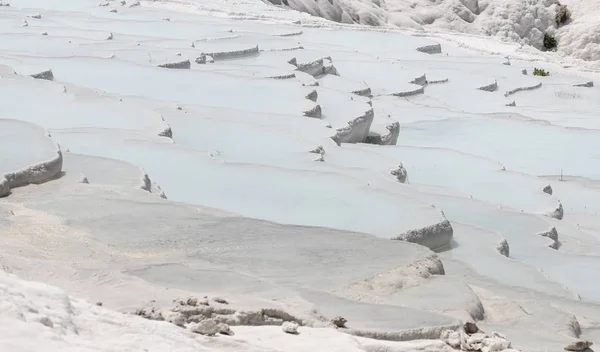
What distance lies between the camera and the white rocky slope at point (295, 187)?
7.96 feet

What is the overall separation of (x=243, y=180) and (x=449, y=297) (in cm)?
152

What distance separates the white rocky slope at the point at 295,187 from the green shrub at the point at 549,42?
220 inches

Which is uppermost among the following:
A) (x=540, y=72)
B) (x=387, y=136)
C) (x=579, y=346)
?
(x=579, y=346)

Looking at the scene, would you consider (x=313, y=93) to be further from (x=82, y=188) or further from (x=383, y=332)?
(x=383, y=332)

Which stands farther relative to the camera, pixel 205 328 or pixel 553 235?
A: pixel 553 235

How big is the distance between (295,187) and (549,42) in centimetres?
1120

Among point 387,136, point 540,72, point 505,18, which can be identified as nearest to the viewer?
point 387,136

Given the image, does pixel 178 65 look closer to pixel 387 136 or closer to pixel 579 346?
pixel 387 136

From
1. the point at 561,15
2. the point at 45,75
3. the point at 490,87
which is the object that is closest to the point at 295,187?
the point at 45,75

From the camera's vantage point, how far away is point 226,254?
2.79 meters

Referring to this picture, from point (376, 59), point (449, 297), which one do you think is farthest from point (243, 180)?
point (376, 59)

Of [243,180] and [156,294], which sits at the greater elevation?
[156,294]

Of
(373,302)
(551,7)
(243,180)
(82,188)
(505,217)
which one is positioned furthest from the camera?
(551,7)

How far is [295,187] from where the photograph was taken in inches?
155
